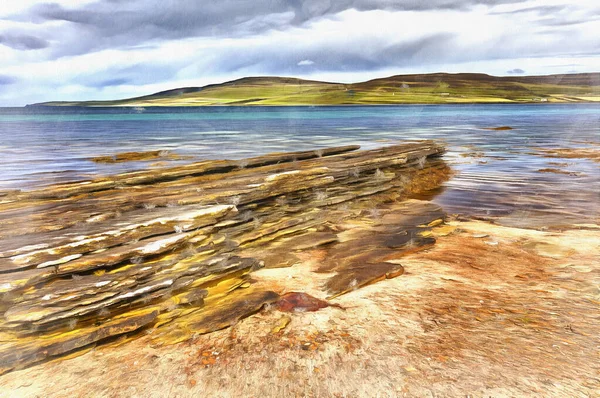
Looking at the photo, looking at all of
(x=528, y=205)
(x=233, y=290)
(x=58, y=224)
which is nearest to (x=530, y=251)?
(x=528, y=205)

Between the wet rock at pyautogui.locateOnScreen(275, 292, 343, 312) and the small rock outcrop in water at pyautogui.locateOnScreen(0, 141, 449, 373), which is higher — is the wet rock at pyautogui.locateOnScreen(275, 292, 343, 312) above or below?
below

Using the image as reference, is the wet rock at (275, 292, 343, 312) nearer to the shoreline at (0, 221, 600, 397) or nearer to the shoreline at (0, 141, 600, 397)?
the shoreline at (0, 141, 600, 397)

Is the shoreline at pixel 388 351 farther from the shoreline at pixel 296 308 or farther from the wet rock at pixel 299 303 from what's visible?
the wet rock at pixel 299 303

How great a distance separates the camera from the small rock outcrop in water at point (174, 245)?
6066 mm

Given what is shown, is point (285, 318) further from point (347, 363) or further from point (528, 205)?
point (528, 205)

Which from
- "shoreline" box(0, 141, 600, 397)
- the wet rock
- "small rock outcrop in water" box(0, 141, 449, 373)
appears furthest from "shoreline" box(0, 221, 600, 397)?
"small rock outcrop in water" box(0, 141, 449, 373)

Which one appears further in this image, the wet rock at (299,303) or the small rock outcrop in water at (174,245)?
the wet rock at (299,303)

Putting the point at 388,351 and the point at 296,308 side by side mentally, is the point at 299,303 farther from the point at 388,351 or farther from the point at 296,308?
the point at 388,351

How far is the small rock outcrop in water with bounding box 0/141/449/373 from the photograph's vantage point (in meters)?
6.07

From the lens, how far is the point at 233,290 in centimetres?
791

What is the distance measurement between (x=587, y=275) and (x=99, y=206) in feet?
35.4

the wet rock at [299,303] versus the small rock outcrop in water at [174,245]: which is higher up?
the small rock outcrop in water at [174,245]

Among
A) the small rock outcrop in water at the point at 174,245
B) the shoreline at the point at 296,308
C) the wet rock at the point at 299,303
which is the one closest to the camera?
the shoreline at the point at 296,308

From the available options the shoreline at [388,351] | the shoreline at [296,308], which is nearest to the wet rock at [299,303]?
the shoreline at [296,308]
